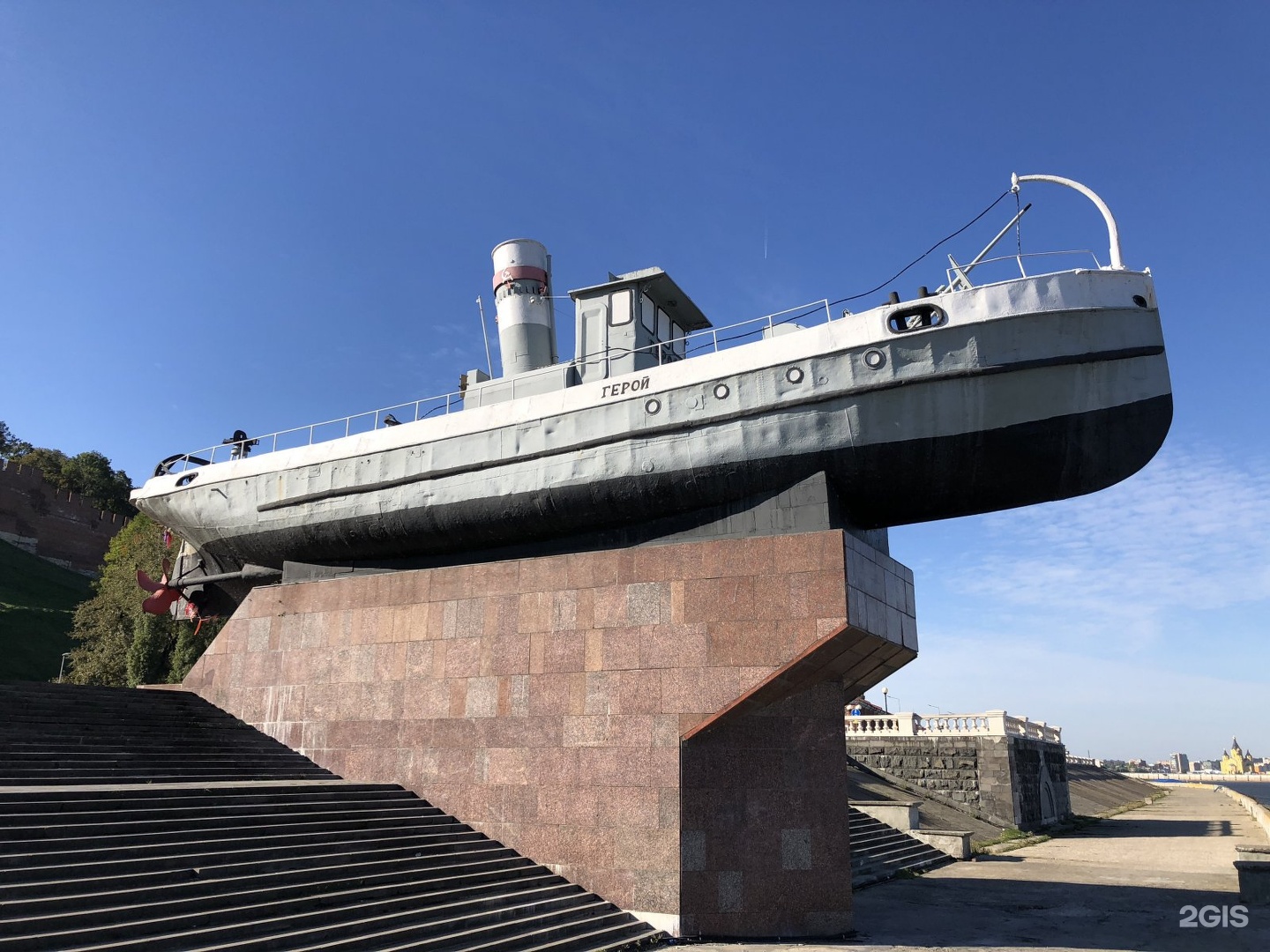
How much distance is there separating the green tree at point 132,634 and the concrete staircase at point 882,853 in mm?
20887

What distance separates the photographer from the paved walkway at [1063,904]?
33.6ft

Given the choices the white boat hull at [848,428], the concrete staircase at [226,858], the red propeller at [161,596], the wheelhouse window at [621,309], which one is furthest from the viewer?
the red propeller at [161,596]

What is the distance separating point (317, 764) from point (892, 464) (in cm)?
981

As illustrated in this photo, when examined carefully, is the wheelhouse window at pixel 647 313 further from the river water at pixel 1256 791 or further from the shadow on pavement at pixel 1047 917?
the river water at pixel 1256 791

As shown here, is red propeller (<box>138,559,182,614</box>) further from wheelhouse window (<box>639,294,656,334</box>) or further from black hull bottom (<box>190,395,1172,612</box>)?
wheelhouse window (<box>639,294,656,334</box>)

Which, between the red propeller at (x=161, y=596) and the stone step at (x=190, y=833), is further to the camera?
the red propeller at (x=161, y=596)

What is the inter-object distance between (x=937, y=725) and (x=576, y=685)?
59.3 feet

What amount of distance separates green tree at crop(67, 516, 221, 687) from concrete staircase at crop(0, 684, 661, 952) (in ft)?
54.3

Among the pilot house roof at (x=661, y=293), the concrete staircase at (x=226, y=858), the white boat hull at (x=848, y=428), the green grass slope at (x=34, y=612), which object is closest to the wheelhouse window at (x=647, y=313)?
the pilot house roof at (x=661, y=293)

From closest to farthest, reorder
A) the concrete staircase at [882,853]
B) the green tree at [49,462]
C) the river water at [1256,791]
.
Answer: the concrete staircase at [882,853] < the green tree at [49,462] < the river water at [1256,791]

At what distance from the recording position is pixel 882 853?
56.3 ft

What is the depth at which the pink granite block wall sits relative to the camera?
35.4 ft

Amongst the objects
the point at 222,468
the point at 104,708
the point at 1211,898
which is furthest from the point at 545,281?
the point at 1211,898

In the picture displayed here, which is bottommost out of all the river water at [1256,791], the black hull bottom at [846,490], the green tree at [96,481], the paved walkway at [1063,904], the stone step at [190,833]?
the river water at [1256,791]
